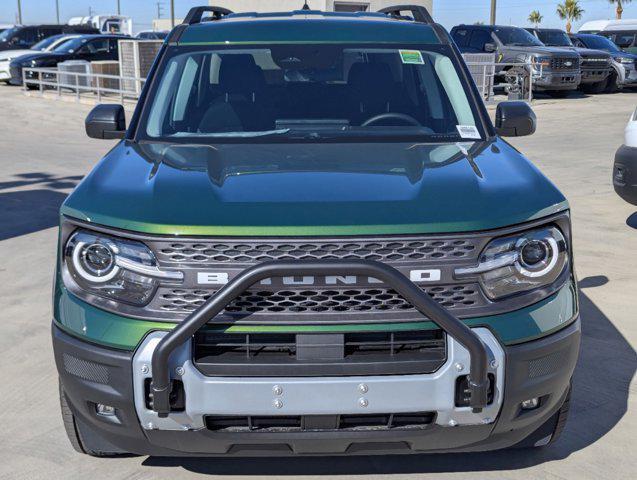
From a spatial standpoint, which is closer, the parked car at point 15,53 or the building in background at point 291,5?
the parked car at point 15,53

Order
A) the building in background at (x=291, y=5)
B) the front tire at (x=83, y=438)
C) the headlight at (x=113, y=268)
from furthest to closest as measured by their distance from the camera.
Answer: the building in background at (x=291, y=5), the front tire at (x=83, y=438), the headlight at (x=113, y=268)

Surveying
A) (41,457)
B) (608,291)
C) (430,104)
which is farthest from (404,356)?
(608,291)

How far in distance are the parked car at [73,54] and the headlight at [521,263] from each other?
2440 cm

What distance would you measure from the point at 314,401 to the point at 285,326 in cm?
25

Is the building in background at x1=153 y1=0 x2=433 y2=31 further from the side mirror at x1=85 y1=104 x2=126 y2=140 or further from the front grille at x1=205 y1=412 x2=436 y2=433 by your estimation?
the front grille at x1=205 y1=412 x2=436 y2=433

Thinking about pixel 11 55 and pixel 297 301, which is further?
pixel 11 55

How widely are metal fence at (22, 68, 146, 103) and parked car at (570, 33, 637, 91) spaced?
42.6ft

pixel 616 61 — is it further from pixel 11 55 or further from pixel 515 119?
pixel 515 119

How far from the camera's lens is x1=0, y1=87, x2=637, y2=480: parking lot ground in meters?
3.52

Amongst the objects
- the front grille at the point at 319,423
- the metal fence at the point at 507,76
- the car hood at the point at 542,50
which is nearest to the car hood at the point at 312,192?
the front grille at the point at 319,423

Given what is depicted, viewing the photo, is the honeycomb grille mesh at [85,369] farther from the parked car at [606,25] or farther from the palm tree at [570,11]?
the palm tree at [570,11]

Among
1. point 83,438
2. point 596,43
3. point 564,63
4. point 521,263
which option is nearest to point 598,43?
point 596,43

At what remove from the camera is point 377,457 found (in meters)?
3.61

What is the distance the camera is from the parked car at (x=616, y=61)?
2494 centimetres
